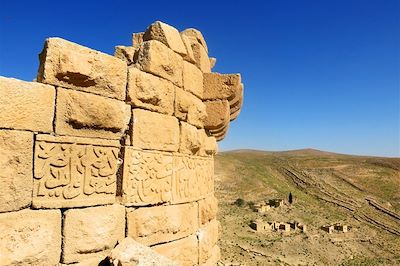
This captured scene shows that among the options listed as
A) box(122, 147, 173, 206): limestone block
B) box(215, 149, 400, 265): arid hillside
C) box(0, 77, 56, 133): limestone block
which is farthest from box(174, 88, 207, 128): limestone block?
box(215, 149, 400, 265): arid hillside

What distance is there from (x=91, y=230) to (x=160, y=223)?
0.96 metres

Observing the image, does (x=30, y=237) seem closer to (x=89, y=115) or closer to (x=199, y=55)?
(x=89, y=115)

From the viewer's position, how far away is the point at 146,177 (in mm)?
4113

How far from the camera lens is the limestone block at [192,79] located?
5.00 meters

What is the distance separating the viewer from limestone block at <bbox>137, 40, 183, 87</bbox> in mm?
4203

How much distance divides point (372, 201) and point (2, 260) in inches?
2029

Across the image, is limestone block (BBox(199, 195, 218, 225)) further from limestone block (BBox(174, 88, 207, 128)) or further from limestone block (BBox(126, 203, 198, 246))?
limestone block (BBox(174, 88, 207, 128))

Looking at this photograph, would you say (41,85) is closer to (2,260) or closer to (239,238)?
(2,260)

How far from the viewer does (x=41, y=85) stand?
319 centimetres

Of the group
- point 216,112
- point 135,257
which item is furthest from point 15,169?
point 216,112

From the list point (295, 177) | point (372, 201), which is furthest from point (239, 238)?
point (295, 177)

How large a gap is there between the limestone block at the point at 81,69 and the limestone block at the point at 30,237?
46.3 inches

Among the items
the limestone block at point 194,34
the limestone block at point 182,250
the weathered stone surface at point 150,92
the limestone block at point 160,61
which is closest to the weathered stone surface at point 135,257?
the limestone block at point 182,250

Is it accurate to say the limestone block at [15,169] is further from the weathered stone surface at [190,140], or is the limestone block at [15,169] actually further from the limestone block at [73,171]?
the weathered stone surface at [190,140]
